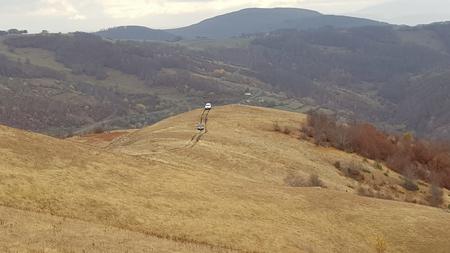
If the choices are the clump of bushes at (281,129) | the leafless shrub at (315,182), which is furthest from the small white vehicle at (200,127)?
the leafless shrub at (315,182)

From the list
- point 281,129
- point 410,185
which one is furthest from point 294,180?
point 281,129

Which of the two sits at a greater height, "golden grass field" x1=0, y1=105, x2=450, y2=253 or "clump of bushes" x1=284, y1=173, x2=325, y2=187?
"golden grass field" x1=0, y1=105, x2=450, y2=253

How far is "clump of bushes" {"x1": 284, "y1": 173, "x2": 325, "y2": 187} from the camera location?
50188 mm

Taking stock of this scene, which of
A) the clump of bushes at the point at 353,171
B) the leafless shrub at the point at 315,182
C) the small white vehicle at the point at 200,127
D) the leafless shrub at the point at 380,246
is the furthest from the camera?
the small white vehicle at the point at 200,127

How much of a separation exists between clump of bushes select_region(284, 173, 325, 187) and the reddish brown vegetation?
20.0 meters

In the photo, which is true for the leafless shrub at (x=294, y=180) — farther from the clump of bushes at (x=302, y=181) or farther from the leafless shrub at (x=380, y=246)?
the leafless shrub at (x=380, y=246)

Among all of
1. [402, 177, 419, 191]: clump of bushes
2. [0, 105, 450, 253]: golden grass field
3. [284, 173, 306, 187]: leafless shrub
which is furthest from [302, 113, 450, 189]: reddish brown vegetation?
[0, 105, 450, 253]: golden grass field

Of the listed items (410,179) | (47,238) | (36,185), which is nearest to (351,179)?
(410,179)

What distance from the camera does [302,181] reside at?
51.2m

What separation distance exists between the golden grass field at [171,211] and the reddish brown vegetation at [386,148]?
27.0 metres

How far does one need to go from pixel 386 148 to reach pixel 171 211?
54.4 meters

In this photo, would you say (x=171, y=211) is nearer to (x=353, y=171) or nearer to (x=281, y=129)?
(x=353, y=171)

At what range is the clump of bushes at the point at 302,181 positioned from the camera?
50.2 meters

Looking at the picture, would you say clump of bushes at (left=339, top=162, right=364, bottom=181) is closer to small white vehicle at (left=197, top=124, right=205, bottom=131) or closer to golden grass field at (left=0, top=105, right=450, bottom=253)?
golden grass field at (left=0, top=105, right=450, bottom=253)
